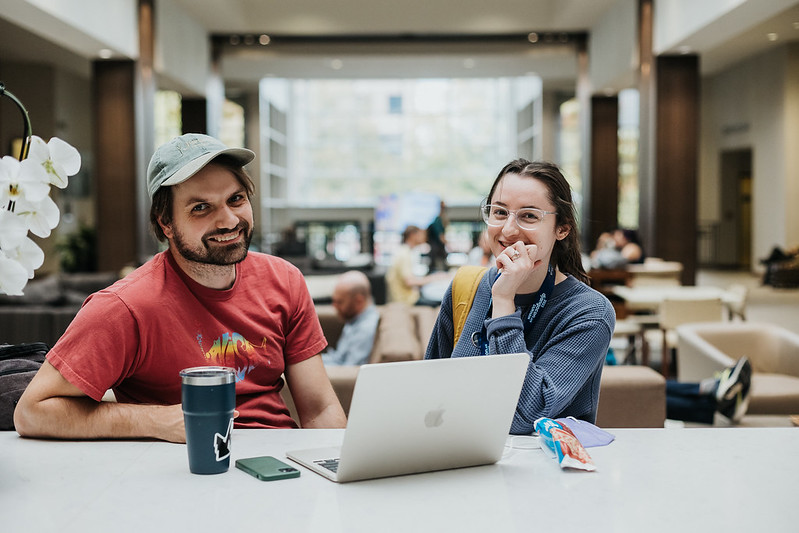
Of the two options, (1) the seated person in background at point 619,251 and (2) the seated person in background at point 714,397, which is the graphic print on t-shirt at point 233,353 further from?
(1) the seated person in background at point 619,251

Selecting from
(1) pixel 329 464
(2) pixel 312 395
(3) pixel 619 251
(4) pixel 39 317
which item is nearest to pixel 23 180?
(1) pixel 329 464

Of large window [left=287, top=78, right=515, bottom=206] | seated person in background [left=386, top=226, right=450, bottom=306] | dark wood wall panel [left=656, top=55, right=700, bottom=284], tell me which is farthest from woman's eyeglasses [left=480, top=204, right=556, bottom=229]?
large window [left=287, top=78, right=515, bottom=206]

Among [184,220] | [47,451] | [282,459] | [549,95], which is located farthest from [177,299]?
[549,95]

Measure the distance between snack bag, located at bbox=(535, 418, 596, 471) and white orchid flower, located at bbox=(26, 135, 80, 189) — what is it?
0.93m

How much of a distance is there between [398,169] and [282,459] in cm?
2165

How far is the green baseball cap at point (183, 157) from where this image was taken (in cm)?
182

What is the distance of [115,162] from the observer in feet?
32.9

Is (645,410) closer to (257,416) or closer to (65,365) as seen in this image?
(257,416)

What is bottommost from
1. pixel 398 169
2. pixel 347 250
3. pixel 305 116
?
pixel 347 250

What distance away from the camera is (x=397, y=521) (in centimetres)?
117

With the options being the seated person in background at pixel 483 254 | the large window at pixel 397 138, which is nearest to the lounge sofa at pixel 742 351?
the seated person in background at pixel 483 254

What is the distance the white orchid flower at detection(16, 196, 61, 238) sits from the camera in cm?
133

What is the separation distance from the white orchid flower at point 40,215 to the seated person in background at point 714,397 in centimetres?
335

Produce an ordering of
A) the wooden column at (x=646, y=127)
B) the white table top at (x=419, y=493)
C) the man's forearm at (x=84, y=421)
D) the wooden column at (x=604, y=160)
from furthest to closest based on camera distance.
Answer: the wooden column at (x=604, y=160)
the wooden column at (x=646, y=127)
the man's forearm at (x=84, y=421)
the white table top at (x=419, y=493)
